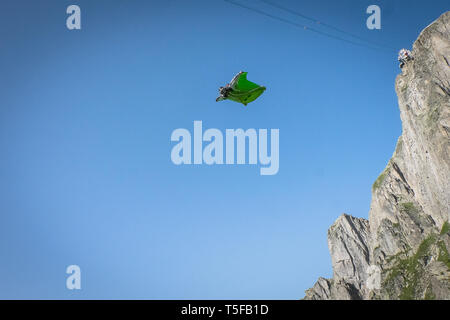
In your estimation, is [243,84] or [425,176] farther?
[425,176]

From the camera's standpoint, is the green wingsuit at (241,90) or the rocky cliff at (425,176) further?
the rocky cliff at (425,176)

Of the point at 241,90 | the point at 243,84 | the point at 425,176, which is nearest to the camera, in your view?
the point at 243,84

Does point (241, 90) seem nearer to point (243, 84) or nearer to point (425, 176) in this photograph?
point (243, 84)

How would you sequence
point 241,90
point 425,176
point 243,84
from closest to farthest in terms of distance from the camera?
point 243,84 < point 241,90 < point 425,176

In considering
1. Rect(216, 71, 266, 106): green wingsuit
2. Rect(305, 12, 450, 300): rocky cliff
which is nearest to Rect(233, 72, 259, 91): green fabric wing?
Rect(216, 71, 266, 106): green wingsuit

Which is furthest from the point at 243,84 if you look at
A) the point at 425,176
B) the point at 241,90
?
the point at 425,176

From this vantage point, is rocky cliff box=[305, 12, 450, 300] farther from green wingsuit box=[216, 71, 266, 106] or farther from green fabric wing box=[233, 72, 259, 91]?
green fabric wing box=[233, 72, 259, 91]

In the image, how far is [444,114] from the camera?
6024 inches

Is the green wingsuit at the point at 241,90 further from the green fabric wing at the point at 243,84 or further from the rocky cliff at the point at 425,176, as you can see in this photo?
the rocky cliff at the point at 425,176

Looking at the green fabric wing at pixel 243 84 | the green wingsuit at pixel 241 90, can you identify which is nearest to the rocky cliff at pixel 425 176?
the green wingsuit at pixel 241 90

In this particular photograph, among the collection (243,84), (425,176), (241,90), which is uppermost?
(425,176)

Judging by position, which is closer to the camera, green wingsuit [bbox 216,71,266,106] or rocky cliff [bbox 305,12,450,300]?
green wingsuit [bbox 216,71,266,106]
